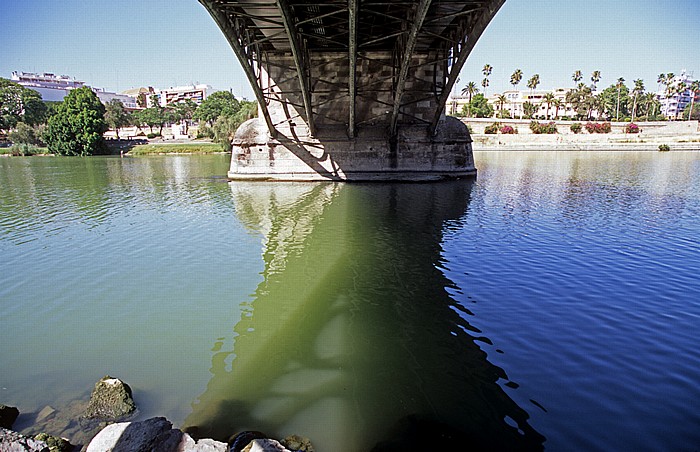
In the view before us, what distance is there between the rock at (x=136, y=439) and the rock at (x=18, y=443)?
0.34m

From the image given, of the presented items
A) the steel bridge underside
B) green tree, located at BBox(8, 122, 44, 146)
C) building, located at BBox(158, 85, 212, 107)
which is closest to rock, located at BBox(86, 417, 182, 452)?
the steel bridge underside

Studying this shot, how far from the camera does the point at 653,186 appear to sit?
61.8 ft

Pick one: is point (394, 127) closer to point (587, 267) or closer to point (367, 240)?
point (367, 240)

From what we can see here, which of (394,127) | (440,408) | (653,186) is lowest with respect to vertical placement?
(440,408)

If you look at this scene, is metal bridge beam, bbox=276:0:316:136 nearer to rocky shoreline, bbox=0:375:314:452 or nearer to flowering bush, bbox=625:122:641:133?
rocky shoreline, bbox=0:375:314:452

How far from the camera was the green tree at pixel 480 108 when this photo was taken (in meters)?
91.9

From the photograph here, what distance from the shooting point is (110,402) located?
3.85 m

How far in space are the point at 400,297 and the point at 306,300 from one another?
1529 mm

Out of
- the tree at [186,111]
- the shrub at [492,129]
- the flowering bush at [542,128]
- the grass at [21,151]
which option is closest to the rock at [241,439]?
the grass at [21,151]

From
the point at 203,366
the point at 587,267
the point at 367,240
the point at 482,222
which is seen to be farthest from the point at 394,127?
the point at 203,366

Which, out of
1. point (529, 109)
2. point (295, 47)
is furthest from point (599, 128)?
point (295, 47)

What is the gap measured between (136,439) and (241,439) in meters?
0.78

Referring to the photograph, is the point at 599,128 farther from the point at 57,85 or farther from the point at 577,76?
the point at 57,85

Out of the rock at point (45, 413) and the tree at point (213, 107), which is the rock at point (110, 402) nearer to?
the rock at point (45, 413)
